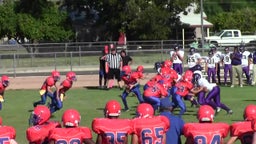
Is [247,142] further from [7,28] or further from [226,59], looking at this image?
[7,28]

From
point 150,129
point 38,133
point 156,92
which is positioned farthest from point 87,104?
point 38,133

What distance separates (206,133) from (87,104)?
12.8m

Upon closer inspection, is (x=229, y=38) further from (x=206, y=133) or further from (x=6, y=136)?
(x=6, y=136)

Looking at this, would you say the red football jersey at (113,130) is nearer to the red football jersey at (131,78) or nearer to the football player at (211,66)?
the red football jersey at (131,78)

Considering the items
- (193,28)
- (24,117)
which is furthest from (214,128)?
(193,28)

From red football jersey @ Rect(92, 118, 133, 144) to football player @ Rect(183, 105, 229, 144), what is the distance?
80cm

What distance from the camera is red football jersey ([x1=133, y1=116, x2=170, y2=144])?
900cm

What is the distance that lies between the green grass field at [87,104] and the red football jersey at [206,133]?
19.3 feet

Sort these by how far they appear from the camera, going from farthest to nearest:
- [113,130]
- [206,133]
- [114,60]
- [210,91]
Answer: [114,60] → [210,91] → [113,130] → [206,133]

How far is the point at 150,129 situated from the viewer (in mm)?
9000

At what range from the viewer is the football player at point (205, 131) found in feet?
28.0

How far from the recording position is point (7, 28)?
4747cm

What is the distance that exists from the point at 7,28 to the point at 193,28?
16766mm

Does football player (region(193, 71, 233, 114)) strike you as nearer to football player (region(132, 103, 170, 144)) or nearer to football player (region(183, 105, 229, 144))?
football player (region(132, 103, 170, 144))
